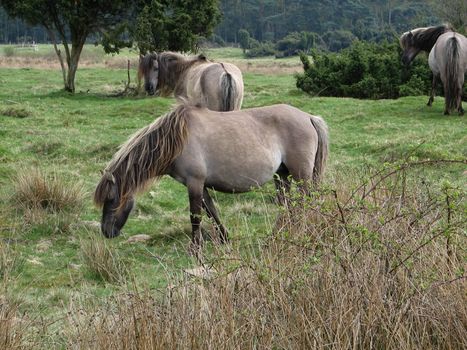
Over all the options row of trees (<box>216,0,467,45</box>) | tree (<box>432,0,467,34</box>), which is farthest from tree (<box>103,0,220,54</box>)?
row of trees (<box>216,0,467,45</box>)

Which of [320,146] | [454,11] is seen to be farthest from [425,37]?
[454,11]

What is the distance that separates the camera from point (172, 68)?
12844 mm

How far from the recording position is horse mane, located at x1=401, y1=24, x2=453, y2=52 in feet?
55.6

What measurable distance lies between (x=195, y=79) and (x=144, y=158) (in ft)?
18.1

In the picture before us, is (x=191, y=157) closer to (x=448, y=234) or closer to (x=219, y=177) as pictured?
(x=219, y=177)

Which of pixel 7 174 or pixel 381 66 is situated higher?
pixel 381 66

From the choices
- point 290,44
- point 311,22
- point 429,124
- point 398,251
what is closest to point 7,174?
point 398,251

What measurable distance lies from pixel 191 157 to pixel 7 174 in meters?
4.44

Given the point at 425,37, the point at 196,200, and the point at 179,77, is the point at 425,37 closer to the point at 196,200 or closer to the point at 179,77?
the point at 179,77

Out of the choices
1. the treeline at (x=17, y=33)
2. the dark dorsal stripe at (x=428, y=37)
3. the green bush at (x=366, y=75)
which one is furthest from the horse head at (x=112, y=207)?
the treeline at (x=17, y=33)

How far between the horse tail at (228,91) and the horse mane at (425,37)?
8.27 metres

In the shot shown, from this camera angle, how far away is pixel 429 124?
47.4ft

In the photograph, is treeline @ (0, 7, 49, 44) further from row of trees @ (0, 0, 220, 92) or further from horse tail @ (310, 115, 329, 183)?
horse tail @ (310, 115, 329, 183)

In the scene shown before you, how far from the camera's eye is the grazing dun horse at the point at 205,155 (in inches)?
264
